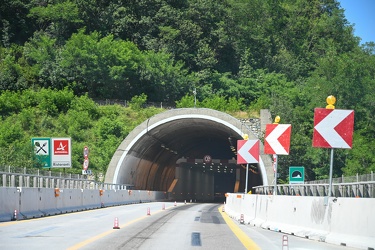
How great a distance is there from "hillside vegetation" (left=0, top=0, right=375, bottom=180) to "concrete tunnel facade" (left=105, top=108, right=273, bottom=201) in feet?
20.0

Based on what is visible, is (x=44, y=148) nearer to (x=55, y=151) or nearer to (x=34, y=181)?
(x=55, y=151)

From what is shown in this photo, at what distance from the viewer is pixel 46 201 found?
116ft

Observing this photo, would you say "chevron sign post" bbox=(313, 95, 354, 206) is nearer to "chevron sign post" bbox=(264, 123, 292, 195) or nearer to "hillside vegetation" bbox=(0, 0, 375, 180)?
"chevron sign post" bbox=(264, 123, 292, 195)

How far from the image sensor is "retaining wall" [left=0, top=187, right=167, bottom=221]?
29.6m

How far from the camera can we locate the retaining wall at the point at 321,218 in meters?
17.0

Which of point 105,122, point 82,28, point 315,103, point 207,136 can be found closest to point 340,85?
point 315,103

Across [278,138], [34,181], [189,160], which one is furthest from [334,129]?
[189,160]

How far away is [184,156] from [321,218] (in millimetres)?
75189

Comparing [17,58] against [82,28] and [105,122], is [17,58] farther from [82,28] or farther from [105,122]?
[105,122]

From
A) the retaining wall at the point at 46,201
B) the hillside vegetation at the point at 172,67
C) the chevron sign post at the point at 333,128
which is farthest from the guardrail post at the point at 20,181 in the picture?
the hillside vegetation at the point at 172,67

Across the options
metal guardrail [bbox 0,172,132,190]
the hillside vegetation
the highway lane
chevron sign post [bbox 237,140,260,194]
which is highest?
the hillside vegetation

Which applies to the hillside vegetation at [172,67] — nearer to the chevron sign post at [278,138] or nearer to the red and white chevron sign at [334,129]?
the chevron sign post at [278,138]

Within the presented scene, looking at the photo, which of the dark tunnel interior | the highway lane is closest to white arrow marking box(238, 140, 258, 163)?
the highway lane

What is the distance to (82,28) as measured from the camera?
11631 centimetres
